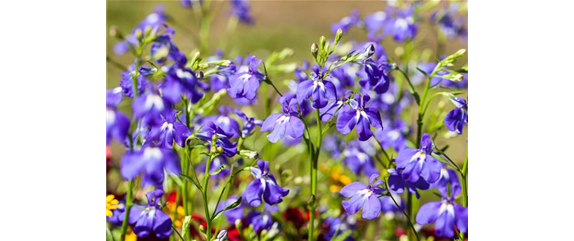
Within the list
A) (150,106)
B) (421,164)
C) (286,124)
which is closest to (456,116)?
(421,164)

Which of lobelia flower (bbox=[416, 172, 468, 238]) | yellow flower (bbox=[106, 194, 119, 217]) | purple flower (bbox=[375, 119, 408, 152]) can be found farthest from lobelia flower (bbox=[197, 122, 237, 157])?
purple flower (bbox=[375, 119, 408, 152])

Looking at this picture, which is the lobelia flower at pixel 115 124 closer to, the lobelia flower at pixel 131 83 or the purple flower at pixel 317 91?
the lobelia flower at pixel 131 83

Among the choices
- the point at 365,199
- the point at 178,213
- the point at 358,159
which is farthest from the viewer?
the point at 358,159

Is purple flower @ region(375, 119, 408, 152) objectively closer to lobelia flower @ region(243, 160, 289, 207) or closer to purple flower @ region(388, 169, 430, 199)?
purple flower @ region(388, 169, 430, 199)

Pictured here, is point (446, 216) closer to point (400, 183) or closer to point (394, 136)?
point (400, 183)

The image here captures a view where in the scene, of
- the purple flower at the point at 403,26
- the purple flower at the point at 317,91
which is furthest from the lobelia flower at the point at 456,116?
the purple flower at the point at 403,26
